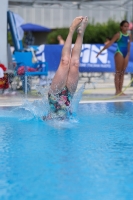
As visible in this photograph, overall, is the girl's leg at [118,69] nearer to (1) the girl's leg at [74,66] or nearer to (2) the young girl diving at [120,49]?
(2) the young girl diving at [120,49]

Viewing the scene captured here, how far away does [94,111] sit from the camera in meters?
7.87

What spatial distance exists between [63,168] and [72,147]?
89cm

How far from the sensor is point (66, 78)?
654cm

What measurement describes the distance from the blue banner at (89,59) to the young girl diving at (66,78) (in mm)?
5774

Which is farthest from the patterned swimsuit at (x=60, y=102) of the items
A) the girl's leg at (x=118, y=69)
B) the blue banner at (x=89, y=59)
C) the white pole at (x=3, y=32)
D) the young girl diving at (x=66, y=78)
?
the blue banner at (x=89, y=59)

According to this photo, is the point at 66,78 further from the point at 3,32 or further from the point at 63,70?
the point at 3,32

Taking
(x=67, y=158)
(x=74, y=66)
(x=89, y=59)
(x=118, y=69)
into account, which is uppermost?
(x=74, y=66)

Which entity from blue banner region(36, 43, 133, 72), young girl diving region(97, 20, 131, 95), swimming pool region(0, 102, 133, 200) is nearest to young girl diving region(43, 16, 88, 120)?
swimming pool region(0, 102, 133, 200)

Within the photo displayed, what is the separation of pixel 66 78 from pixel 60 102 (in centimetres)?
32

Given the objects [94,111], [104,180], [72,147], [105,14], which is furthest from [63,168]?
[105,14]

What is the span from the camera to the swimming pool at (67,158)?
3.54 metres

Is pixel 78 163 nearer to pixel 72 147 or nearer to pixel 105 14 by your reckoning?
pixel 72 147

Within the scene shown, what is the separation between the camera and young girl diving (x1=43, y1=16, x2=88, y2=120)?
255 inches

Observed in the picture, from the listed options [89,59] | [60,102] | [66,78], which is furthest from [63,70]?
[89,59]
